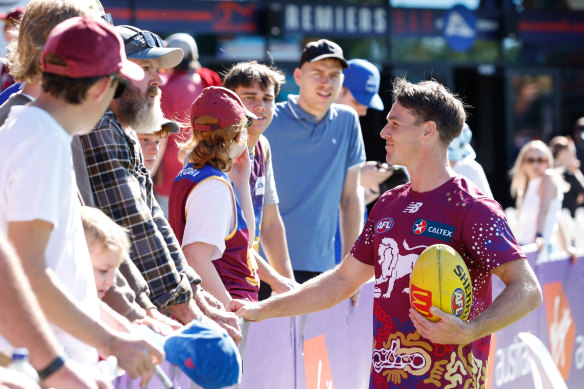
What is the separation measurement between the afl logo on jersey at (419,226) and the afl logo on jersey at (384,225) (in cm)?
13

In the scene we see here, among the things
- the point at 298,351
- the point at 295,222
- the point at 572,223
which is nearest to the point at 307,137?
the point at 295,222

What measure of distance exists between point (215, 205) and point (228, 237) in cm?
19

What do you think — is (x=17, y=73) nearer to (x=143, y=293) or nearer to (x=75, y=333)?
(x=143, y=293)

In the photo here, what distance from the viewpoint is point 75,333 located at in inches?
95.0

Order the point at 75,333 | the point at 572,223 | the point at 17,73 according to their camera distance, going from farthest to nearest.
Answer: the point at 572,223 < the point at 17,73 < the point at 75,333

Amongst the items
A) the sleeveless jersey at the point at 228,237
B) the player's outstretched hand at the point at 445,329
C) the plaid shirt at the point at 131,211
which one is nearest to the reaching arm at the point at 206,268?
the sleeveless jersey at the point at 228,237

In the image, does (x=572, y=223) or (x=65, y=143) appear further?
(x=572, y=223)

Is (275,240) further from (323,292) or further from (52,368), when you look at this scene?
(52,368)

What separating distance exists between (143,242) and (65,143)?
1.11 meters

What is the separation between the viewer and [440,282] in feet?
11.0

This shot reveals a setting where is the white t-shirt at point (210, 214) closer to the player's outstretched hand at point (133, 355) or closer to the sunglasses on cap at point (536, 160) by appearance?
the player's outstretched hand at point (133, 355)

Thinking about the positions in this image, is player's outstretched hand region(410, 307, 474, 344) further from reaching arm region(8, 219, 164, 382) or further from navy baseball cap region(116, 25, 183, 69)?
navy baseball cap region(116, 25, 183, 69)

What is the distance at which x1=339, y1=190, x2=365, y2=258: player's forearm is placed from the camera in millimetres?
5996

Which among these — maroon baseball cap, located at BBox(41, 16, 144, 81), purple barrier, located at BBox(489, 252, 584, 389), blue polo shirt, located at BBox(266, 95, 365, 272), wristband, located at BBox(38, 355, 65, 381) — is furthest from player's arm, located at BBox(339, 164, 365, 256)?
wristband, located at BBox(38, 355, 65, 381)
